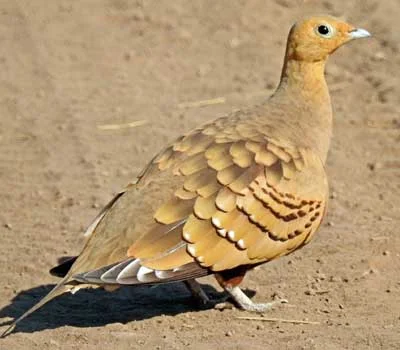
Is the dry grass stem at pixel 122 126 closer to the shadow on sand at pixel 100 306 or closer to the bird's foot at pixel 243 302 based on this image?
the shadow on sand at pixel 100 306

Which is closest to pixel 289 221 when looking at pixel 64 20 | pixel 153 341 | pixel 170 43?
pixel 153 341

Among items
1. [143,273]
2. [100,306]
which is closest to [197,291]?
[100,306]

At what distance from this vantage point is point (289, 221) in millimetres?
7336

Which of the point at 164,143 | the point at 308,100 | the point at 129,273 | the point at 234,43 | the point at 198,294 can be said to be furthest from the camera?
the point at 234,43

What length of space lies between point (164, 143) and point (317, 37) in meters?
2.71

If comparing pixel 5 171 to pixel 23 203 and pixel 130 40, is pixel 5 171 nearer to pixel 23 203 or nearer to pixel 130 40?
pixel 23 203

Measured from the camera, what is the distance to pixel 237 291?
7500 mm

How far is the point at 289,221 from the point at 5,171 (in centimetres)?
351

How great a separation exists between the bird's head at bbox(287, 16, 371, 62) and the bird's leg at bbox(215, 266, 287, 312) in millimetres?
1616

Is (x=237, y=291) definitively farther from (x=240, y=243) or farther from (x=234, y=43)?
(x=234, y=43)

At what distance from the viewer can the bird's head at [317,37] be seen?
8.15 m

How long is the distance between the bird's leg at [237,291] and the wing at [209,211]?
6.4 inches

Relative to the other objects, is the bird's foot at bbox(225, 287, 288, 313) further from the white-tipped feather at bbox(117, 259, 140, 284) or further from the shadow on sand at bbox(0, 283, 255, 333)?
the white-tipped feather at bbox(117, 259, 140, 284)

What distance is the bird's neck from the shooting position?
7.86m
